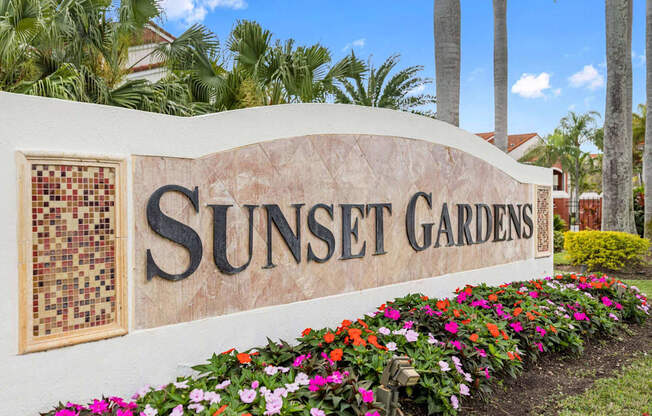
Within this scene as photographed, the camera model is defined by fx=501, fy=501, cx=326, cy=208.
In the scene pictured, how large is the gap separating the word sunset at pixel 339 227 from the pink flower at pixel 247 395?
105 centimetres

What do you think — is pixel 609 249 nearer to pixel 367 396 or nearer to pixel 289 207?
pixel 289 207

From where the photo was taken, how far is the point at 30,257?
2.90 metres

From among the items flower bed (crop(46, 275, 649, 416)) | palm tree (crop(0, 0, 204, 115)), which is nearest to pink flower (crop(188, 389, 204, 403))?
flower bed (crop(46, 275, 649, 416))

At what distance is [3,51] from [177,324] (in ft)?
19.9

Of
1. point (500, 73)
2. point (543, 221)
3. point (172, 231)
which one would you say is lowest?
point (543, 221)

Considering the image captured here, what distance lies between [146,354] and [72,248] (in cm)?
89

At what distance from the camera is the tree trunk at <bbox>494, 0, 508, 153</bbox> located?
13930 millimetres

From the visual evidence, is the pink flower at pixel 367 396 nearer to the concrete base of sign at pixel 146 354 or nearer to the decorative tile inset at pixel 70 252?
the concrete base of sign at pixel 146 354

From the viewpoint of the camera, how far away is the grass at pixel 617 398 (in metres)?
3.87

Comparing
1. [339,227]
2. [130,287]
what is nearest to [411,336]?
[339,227]

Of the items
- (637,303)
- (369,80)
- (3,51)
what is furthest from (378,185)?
(369,80)

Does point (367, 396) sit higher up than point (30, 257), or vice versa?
point (30, 257)

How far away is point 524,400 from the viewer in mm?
4039

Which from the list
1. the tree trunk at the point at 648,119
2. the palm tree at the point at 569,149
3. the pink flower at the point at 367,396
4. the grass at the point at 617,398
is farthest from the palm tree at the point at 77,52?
the palm tree at the point at 569,149
